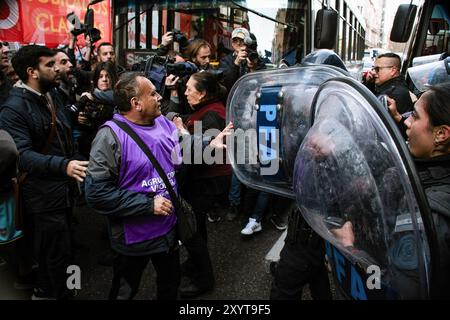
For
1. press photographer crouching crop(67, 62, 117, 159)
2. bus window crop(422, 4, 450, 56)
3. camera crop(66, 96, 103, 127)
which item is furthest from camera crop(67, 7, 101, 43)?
bus window crop(422, 4, 450, 56)

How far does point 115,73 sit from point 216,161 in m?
1.70

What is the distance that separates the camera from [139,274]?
210 cm

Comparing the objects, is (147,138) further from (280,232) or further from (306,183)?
(280,232)

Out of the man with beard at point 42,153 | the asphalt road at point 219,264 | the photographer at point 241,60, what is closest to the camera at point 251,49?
the photographer at point 241,60

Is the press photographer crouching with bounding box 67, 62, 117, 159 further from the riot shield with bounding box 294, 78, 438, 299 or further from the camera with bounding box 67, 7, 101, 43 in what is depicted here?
the riot shield with bounding box 294, 78, 438, 299

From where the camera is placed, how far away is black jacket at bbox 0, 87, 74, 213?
7.02 ft

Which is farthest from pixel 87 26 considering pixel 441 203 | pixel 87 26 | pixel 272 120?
pixel 441 203

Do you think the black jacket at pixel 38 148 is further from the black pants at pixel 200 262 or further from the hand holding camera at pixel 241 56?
the hand holding camera at pixel 241 56

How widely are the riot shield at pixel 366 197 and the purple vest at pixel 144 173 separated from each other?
2.97 ft

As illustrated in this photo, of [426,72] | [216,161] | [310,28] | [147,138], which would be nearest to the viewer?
[147,138]

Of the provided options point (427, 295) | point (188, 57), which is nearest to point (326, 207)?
point (427, 295)

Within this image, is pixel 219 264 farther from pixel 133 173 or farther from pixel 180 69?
pixel 180 69

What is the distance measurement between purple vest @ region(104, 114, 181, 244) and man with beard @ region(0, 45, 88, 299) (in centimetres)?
55
